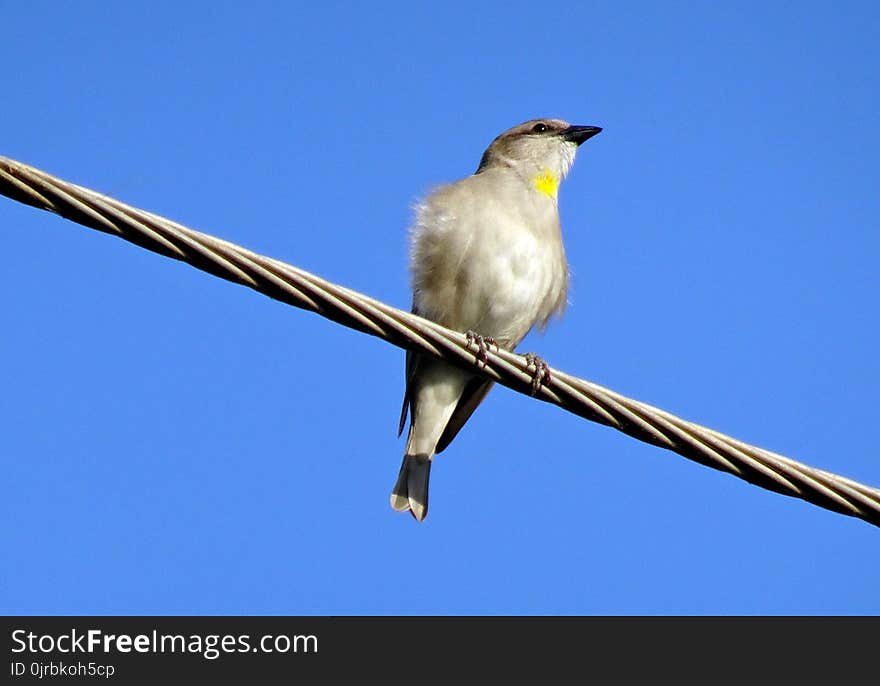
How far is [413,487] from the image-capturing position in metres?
7.91

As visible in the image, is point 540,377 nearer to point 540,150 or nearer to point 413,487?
point 413,487

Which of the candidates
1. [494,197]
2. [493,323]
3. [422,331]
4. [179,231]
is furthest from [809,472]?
[494,197]

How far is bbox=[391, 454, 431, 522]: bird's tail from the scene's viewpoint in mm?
7859

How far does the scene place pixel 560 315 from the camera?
27.0 feet

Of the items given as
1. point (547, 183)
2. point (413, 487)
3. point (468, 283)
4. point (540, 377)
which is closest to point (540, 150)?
point (547, 183)

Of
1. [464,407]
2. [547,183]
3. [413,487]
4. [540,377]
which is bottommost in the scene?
[540,377]

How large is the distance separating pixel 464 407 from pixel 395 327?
3.83 metres

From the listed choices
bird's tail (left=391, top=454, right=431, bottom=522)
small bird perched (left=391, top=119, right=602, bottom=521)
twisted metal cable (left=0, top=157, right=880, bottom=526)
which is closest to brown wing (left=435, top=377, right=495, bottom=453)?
small bird perched (left=391, top=119, right=602, bottom=521)

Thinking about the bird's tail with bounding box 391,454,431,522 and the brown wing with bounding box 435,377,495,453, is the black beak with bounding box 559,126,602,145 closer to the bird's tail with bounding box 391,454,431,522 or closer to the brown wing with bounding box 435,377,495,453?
the brown wing with bounding box 435,377,495,453

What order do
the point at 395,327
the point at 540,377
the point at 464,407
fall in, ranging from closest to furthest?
the point at 395,327 < the point at 540,377 < the point at 464,407

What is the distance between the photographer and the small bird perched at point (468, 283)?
7535 millimetres

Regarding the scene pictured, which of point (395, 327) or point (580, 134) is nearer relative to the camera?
point (395, 327)

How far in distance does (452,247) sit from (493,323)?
0.58 m

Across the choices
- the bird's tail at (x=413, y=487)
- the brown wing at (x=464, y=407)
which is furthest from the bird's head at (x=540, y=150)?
the bird's tail at (x=413, y=487)
